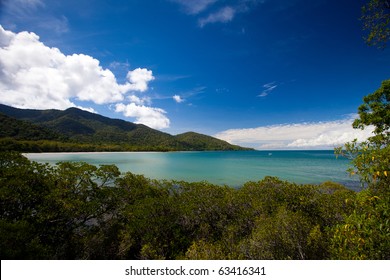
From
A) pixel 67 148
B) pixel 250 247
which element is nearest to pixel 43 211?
pixel 250 247

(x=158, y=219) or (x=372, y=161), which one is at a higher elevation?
(x=372, y=161)

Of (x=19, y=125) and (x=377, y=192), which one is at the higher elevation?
(x=19, y=125)

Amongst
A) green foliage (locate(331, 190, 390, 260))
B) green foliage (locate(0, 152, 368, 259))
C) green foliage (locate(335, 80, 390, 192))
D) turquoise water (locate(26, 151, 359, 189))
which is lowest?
turquoise water (locate(26, 151, 359, 189))

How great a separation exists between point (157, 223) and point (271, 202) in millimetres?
5398

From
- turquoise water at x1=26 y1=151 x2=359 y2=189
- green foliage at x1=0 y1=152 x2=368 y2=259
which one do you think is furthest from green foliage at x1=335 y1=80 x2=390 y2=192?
turquoise water at x1=26 y1=151 x2=359 y2=189

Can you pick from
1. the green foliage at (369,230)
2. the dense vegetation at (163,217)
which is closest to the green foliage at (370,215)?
the green foliage at (369,230)

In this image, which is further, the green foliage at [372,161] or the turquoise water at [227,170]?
the turquoise water at [227,170]

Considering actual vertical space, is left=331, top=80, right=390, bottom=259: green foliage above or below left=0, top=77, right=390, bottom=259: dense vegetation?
above

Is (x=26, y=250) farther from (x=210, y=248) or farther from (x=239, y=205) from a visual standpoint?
(x=239, y=205)

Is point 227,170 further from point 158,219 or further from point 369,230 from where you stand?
point 369,230

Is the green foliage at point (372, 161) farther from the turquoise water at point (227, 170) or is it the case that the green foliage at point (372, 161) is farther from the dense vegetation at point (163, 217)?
the turquoise water at point (227, 170)

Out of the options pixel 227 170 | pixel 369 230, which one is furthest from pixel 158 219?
pixel 227 170

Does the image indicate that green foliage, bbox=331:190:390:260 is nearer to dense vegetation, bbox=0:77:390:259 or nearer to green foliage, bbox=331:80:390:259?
green foliage, bbox=331:80:390:259

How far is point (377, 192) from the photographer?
392cm
